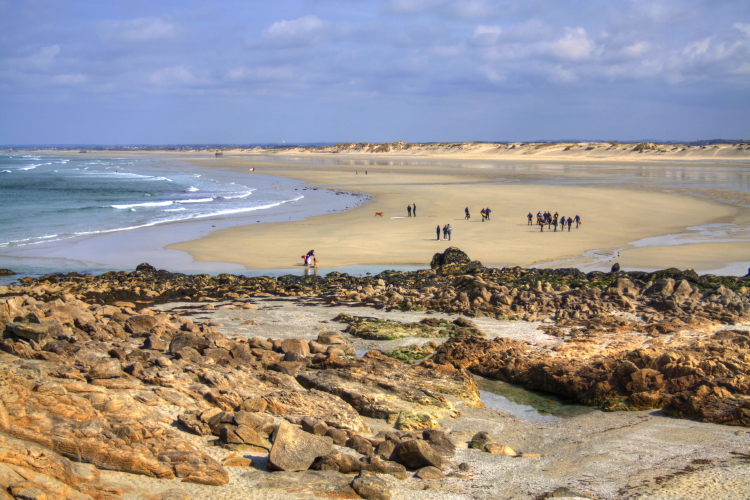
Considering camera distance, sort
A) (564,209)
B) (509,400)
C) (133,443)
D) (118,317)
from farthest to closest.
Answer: (564,209) < (118,317) < (509,400) < (133,443)

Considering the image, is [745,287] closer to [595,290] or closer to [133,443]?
[595,290]

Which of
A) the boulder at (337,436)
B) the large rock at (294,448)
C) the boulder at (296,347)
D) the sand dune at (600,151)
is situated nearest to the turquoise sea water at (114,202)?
the boulder at (296,347)

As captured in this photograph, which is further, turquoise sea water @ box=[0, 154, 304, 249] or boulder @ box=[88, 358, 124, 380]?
turquoise sea water @ box=[0, 154, 304, 249]

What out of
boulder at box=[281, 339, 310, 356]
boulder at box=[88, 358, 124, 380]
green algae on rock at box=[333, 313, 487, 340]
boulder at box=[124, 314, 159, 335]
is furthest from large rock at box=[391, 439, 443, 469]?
boulder at box=[124, 314, 159, 335]

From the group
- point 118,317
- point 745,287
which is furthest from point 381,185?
point 118,317

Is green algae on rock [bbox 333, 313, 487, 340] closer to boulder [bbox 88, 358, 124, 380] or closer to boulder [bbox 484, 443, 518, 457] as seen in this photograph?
boulder [bbox 484, 443, 518, 457]

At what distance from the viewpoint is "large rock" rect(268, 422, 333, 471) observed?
6.90 m

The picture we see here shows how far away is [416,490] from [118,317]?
7.84 meters

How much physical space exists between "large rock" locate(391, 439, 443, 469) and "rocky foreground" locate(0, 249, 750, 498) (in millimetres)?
26

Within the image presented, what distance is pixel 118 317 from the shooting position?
39.9ft

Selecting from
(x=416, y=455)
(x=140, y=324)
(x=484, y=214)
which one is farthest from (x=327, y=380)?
(x=484, y=214)

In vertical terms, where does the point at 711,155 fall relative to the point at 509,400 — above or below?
above

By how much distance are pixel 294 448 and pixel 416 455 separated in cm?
144

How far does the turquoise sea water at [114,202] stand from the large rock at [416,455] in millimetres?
28510
